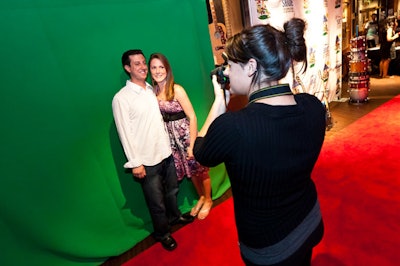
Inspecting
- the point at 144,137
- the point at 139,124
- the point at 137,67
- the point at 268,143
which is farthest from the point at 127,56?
the point at 268,143

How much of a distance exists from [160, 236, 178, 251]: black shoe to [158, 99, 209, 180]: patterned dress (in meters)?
0.56

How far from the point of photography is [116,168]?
221 cm

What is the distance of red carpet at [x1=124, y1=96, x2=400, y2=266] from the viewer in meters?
1.87

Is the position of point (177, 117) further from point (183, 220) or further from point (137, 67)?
point (183, 220)

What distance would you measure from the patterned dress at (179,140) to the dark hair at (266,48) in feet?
4.55

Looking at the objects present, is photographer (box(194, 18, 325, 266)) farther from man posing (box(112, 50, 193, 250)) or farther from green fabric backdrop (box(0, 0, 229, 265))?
green fabric backdrop (box(0, 0, 229, 265))

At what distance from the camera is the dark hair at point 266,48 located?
83 centimetres

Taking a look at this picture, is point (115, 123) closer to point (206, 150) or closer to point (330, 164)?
point (206, 150)

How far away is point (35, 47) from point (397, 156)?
3745mm

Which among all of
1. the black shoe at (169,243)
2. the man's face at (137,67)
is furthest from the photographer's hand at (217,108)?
the black shoe at (169,243)

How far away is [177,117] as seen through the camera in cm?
229

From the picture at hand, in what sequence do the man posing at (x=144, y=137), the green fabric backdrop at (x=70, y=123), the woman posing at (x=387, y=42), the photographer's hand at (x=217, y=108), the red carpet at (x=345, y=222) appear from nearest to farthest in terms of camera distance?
1. the photographer's hand at (x=217, y=108)
2. the green fabric backdrop at (x=70, y=123)
3. the red carpet at (x=345, y=222)
4. the man posing at (x=144, y=137)
5. the woman posing at (x=387, y=42)

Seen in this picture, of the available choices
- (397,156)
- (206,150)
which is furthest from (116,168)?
(397,156)

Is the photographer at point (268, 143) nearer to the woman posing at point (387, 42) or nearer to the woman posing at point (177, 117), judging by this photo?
the woman posing at point (177, 117)
